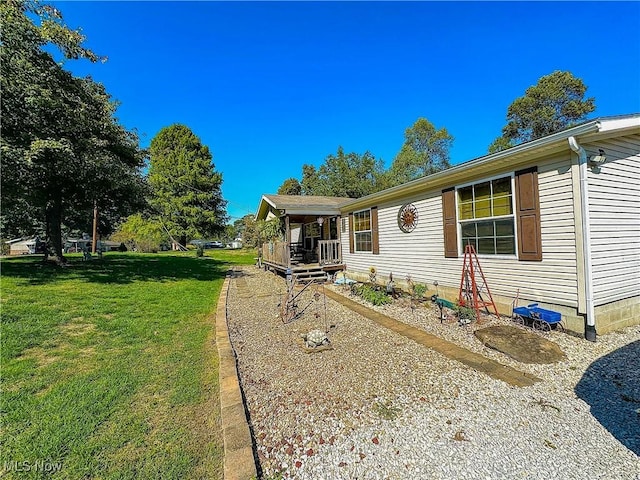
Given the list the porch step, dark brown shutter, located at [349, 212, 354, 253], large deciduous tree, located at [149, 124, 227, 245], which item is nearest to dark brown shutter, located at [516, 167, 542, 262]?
dark brown shutter, located at [349, 212, 354, 253]

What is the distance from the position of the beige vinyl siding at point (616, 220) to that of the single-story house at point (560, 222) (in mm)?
18

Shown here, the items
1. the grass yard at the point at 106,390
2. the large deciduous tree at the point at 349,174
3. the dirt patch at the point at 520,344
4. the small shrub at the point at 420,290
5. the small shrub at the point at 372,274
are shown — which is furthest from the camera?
the large deciduous tree at the point at 349,174

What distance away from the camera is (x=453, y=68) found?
14.0 m

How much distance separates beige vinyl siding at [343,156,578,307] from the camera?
15.0 feet

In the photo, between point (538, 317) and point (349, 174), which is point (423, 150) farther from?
point (538, 317)

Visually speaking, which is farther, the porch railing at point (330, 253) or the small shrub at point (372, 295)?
the porch railing at point (330, 253)

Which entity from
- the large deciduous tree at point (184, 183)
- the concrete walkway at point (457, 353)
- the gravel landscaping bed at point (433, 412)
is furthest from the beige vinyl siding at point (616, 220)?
the large deciduous tree at point (184, 183)

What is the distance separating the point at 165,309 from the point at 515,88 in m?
30.2

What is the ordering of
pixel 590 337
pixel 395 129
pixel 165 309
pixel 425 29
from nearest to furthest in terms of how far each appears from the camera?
1. pixel 590 337
2. pixel 165 309
3. pixel 425 29
4. pixel 395 129

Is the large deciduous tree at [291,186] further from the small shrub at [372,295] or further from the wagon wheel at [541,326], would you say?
the wagon wheel at [541,326]

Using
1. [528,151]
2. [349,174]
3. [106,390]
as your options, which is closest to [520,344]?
[528,151]

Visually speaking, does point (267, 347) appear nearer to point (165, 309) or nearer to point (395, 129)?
point (165, 309)

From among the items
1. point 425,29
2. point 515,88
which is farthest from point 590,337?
point 515,88

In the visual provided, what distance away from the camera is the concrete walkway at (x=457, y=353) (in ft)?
10.8
